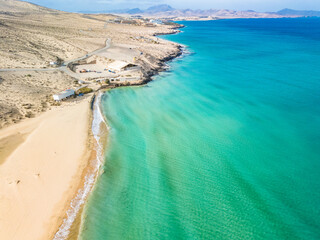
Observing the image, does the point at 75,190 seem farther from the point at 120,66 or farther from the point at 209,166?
the point at 120,66

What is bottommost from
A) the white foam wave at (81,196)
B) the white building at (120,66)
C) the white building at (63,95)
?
the white foam wave at (81,196)

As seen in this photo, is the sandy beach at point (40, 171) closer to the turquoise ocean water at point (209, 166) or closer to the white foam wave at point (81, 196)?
the white foam wave at point (81, 196)

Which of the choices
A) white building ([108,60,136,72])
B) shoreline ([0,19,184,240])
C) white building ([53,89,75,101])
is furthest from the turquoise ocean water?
white building ([108,60,136,72])

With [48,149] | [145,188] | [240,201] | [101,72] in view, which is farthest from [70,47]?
[240,201]

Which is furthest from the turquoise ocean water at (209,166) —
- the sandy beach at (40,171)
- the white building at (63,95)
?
the white building at (63,95)

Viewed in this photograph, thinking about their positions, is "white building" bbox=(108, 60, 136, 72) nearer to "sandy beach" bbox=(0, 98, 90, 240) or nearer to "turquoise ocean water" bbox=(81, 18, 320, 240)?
"turquoise ocean water" bbox=(81, 18, 320, 240)

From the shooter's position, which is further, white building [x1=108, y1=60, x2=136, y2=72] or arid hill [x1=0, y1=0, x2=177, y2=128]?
white building [x1=108, y1=60, x2=136, y2=72]
